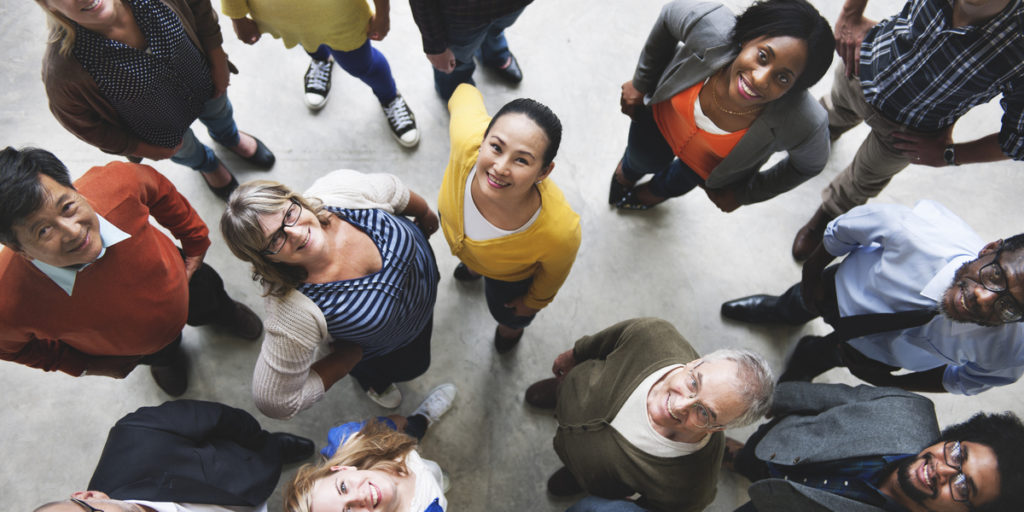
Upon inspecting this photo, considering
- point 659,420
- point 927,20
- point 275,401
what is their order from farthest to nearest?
point 927,20, point 275,401, point 659,420

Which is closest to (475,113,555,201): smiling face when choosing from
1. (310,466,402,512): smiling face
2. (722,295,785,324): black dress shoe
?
(310,466,402,512): smiling face

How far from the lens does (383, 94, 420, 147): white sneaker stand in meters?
3.36

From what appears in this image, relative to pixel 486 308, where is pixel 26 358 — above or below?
above

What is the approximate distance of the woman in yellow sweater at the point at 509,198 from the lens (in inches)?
71.6

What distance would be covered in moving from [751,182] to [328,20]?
2.13 m

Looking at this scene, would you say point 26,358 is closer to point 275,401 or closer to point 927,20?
point 275,401

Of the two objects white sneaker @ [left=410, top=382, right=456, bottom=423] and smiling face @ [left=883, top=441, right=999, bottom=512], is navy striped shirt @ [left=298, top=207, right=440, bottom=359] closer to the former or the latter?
white sneaker @ [left=410, top=382, right=456, bottom=423]

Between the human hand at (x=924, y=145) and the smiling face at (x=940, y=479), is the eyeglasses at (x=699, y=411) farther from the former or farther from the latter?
the human hand at (x=924, y=145)

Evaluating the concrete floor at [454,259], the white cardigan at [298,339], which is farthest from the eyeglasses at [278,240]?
the concrete floor at [454,259]

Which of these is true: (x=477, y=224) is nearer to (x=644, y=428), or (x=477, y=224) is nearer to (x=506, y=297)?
(x=506, y=297)

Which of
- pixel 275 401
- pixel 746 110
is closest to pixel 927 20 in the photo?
pixel 746 110

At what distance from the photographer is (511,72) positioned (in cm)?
357

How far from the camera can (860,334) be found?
7.15ft

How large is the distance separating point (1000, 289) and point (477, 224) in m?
1.75
